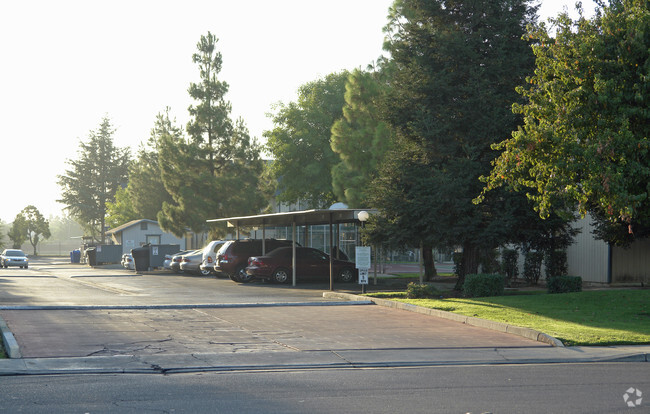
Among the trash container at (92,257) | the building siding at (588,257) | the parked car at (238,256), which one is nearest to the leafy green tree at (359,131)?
the parked car at (238,256)

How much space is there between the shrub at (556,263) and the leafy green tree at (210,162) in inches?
1031

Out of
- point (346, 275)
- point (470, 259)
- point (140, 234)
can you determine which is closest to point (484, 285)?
point (470, 259)

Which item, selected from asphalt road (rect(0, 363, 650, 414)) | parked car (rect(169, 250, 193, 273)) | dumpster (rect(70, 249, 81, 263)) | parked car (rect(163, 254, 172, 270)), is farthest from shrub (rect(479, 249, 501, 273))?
dumpster (rect(70, 249, 81, 263))

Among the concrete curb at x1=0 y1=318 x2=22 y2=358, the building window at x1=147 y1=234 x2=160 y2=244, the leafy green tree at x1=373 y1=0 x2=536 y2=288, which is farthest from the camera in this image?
the building window at x1=147 y1=234 x2=160 y2=244

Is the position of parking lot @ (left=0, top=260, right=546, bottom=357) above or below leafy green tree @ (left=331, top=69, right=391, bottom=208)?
below

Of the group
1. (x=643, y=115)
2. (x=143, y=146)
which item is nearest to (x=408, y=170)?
(x=643, y=115)

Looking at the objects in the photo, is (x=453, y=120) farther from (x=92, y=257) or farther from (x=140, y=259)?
(x=92, y=257)

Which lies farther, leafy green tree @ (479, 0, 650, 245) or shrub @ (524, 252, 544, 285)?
shrub @ (524, 252, 544, 285)

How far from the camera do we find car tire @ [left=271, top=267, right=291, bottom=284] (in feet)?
101

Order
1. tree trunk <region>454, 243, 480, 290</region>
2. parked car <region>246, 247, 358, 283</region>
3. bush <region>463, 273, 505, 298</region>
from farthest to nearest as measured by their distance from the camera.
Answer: parked car <region>246, 247, 358, 283</region> < tree trunk <region>454, 243, 480, 290</region> < bush <region>463, 273, 505, 298</region>

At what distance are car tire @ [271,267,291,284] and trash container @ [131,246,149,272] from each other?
696 inches

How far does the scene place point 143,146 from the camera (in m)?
85.1

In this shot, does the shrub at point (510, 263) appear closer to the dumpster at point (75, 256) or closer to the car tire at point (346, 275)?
the car tire at point (346, 275)

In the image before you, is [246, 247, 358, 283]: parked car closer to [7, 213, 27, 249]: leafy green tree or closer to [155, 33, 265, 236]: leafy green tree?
[155, 33, 265, 236]: leafy green tree
